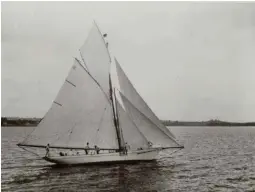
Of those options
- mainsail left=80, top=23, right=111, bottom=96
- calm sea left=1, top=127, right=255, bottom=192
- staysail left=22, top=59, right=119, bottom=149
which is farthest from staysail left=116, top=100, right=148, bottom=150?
mainsail left=80, top=23, right=111, bottom=96

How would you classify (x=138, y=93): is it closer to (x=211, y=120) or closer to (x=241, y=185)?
(x=211, y=120)

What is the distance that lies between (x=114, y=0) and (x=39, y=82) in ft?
10.3

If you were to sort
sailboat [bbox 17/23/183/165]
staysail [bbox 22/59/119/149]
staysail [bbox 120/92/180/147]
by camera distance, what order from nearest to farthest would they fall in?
staysail [bbox 22/59/119/149] → sailboat [bbox 17/23/183/165] → staysail [bbox 120/92/180/147]

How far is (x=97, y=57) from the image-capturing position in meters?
14.0

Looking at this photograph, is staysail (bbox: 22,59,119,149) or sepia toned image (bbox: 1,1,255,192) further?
staysail (bbox: 22,59,119,149)

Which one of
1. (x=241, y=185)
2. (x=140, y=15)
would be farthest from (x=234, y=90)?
(x=140, y=15)

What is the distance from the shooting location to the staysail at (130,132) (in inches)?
565

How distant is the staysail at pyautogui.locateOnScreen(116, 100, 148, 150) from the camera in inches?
565

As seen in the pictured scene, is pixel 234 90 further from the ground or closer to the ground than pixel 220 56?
closer to the ground

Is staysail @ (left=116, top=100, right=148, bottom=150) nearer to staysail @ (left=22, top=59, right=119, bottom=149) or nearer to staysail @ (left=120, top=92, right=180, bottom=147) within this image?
staysail @ (left=120, top=92, right=180, bottom=147)

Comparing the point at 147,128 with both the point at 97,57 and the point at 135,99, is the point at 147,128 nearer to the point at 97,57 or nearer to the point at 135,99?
the point at 135,99

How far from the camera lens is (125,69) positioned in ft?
39.0

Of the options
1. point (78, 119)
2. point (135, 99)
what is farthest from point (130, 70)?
point (78, 119)

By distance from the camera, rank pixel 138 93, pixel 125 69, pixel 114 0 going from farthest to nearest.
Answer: pixel 138 93 < pixel 125 69 < pixel 114 0
